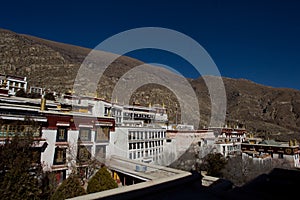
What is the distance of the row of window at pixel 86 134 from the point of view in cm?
1637

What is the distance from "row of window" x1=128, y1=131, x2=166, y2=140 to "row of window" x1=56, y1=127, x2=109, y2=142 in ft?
13.6

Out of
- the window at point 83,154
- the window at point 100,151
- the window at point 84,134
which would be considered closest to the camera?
the window at point 83,154

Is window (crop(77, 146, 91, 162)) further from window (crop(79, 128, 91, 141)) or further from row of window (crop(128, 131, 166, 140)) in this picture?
row of window (crop(128, 131, 166, 140))

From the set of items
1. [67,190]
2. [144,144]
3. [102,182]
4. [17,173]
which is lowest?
[102,182]

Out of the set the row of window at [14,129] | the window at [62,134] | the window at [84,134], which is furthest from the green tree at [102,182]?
the window at [84,134]

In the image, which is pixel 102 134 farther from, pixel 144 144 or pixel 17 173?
pixel 17 173

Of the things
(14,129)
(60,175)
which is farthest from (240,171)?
(14,129)

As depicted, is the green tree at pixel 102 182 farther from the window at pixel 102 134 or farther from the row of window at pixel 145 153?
the row of window at pixel 145 153

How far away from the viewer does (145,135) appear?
27203 millimetres

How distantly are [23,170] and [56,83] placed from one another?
183ft

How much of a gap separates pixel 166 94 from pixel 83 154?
6295cm

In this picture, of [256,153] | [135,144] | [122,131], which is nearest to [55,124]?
[122,131]

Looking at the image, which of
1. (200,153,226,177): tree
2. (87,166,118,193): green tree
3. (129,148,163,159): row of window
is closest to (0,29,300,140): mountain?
(129,148,163,159): row of window

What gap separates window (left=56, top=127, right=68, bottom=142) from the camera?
16.2 meters
